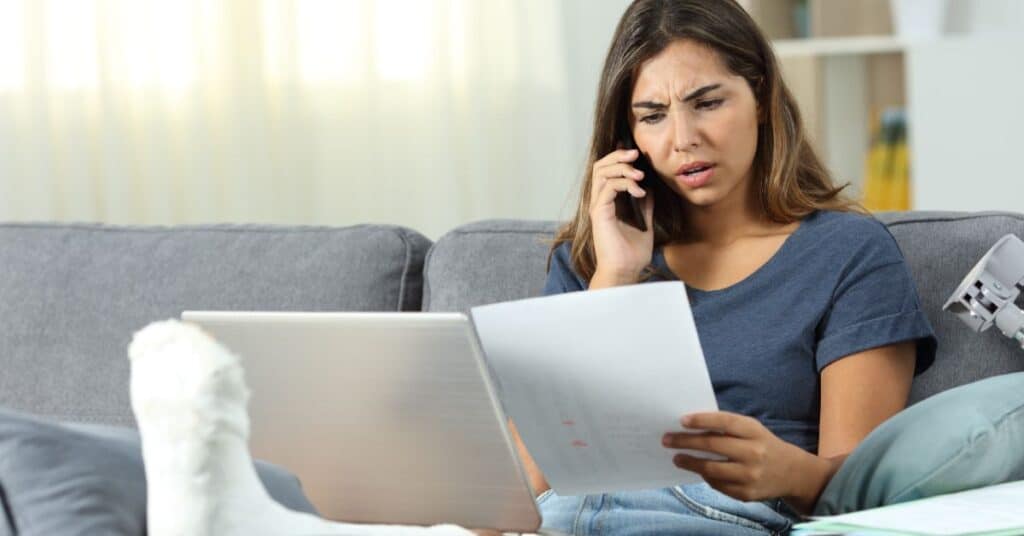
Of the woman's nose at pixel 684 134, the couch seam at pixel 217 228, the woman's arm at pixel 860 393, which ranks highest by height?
the woman's nose at pixel 684 134

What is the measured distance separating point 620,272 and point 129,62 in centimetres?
177

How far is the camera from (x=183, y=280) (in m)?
1.85

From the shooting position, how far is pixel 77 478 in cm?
97

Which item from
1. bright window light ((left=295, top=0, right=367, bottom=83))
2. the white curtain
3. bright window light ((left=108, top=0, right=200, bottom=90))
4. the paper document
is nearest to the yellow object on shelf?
the white curtain

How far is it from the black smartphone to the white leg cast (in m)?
0.79

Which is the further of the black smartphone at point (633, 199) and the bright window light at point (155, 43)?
the bright window light at point (155, 43)

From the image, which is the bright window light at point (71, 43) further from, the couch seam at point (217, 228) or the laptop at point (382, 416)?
the laptop at point (382, 416)

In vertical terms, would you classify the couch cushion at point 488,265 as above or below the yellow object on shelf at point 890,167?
above

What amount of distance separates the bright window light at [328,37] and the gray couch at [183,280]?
1264 mm

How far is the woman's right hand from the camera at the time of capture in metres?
1.57

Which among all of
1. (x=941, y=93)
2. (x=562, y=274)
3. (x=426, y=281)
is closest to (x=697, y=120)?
(x=562, y=274)

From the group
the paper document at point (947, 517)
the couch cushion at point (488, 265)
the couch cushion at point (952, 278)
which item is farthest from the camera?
the couch cushion at point (488, 265)

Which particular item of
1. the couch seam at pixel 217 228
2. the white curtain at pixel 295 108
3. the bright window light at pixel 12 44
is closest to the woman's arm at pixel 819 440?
the couch seam at pixel 217 228

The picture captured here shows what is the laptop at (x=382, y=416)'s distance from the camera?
41.4 inches
